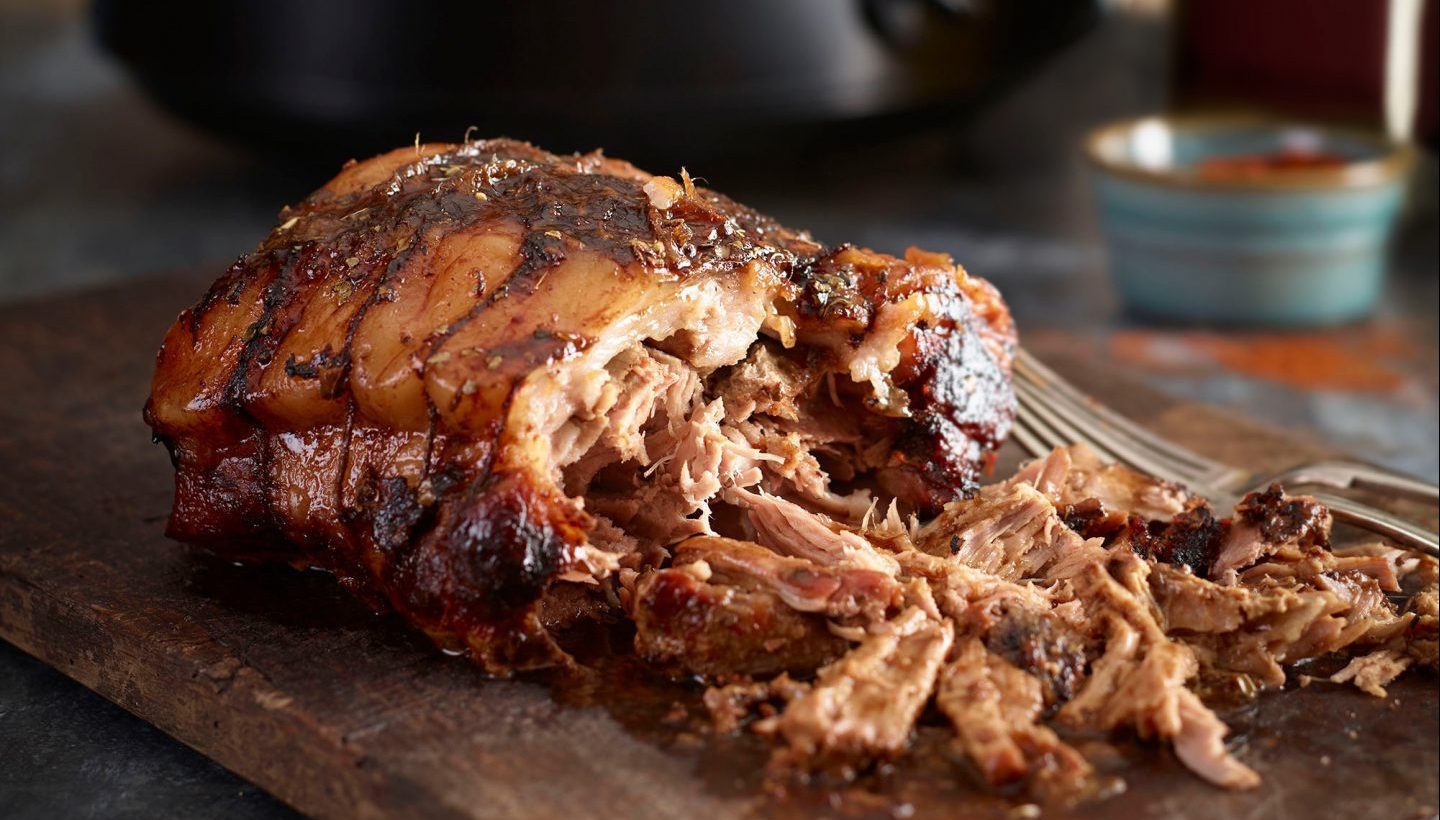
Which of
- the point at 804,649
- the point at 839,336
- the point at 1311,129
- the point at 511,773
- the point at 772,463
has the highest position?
the point at 1311,129

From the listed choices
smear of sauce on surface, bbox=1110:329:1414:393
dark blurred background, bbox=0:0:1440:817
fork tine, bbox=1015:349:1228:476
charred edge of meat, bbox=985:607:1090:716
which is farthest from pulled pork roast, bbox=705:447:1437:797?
smear of sauce on surface, bbox=1110:329:1414:393

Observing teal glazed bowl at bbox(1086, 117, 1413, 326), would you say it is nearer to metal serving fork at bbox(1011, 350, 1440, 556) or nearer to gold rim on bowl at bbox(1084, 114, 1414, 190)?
gold rim on bowl at bbox(1084, 114, 1414, 190)

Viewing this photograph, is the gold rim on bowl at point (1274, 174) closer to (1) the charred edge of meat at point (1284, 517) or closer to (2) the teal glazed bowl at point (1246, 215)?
(2) the teal glazed bowl at point (1246, 215)

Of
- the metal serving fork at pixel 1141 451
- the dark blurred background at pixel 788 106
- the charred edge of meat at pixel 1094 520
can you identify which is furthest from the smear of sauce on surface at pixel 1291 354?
the charred edge of meat at pixel 1094 520

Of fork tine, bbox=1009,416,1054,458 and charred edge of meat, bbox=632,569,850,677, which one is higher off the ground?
fork tine, bbox=1009,416,1054,458

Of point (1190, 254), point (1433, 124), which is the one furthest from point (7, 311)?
point (1433, 124)

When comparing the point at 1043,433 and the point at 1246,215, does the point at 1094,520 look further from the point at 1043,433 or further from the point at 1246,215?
the point at 1246,215

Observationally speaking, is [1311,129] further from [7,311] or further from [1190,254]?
[7,311]
